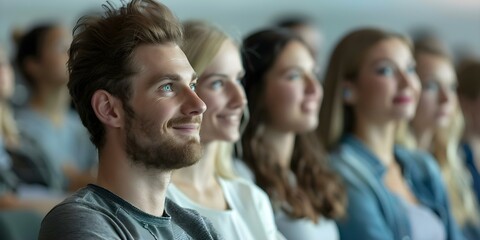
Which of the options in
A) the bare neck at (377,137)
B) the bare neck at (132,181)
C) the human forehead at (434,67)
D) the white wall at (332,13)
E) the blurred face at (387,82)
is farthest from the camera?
the white wall at (332,13)

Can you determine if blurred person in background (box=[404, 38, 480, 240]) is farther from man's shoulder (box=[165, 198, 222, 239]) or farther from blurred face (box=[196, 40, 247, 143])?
man's shoulder (box=[165, 198, 222, 239])

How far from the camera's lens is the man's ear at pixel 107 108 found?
1696mm

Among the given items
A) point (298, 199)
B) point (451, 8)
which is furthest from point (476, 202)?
point (451, 8)

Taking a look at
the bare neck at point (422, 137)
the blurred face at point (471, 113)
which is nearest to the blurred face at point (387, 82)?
the bare neck at point (422, 137)

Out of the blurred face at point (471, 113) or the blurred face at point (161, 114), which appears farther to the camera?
the blurred face at point (471, 113)

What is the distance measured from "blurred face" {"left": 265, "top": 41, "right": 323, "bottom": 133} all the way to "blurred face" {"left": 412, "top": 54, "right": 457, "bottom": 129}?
1.00 meters

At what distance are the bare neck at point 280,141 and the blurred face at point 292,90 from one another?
0.16 feet

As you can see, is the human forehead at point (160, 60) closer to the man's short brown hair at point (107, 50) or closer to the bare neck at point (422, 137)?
the man's short brown hair at point (107, 50)

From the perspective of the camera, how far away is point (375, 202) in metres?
2.97

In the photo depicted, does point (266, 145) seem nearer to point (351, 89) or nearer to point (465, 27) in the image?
point (351, 89)

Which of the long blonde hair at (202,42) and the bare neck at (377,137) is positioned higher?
the long blonde hair at (202,42)

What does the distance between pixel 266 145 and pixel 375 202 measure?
43 cm

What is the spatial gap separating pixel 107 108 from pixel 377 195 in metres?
1.46

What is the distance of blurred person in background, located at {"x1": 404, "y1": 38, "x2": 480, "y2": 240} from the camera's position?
3.63 meters
